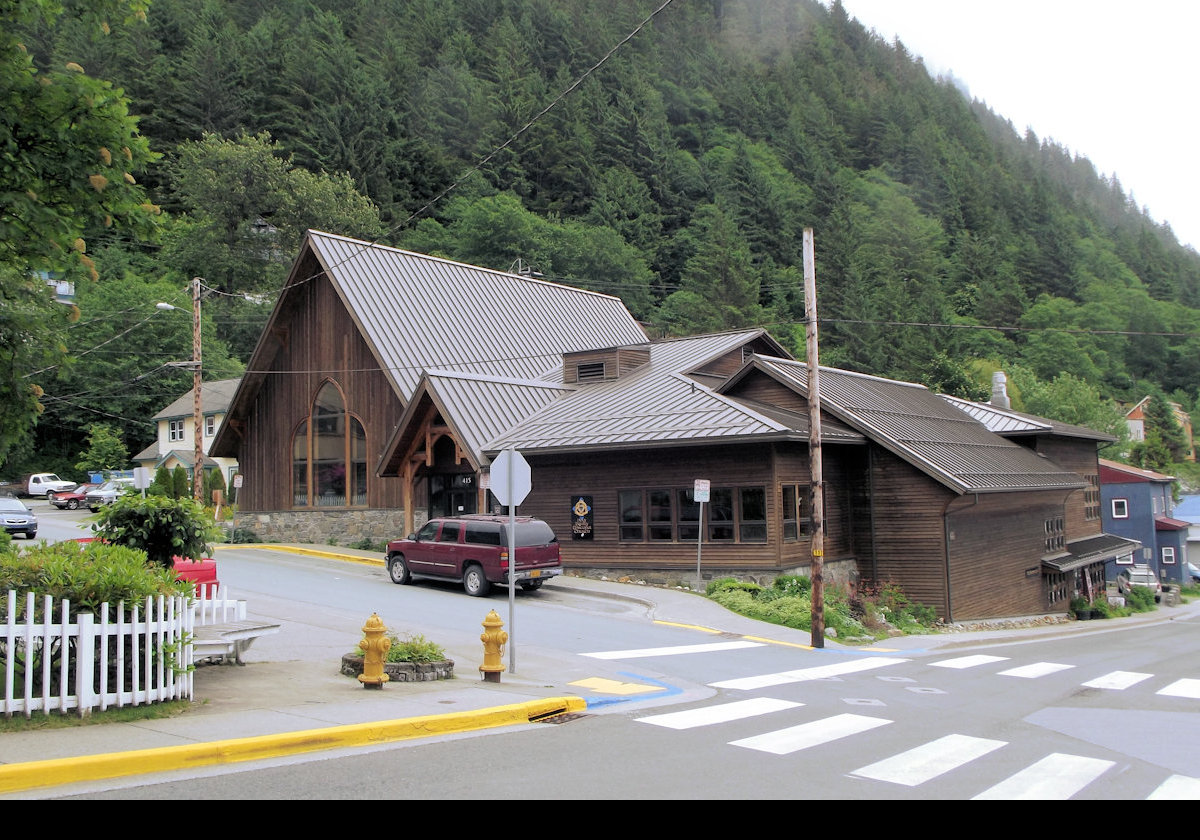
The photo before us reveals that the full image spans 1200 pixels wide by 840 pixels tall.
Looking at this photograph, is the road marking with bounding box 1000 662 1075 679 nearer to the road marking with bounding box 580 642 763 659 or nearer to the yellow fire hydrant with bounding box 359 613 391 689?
the road marking with bounding box 580 642 763 659

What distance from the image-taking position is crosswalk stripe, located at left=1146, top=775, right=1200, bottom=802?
24.5 feet

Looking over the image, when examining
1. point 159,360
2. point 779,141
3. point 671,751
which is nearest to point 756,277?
point 779,141

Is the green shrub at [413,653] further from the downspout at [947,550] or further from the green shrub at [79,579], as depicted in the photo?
the downspout at [947,550]

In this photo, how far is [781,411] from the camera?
27.8 meters

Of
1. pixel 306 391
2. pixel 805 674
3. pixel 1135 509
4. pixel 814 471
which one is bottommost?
pixel 805 674

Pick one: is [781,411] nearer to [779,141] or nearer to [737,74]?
[779,141]

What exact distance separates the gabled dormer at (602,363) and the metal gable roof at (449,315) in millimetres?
2451

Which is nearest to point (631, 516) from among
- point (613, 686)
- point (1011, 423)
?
point (613, 686)

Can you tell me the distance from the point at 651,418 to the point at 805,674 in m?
12.8

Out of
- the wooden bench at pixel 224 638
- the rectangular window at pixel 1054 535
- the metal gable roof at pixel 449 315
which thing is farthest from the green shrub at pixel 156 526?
the rectangular window at pixel 1054 535

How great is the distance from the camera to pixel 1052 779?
8086mm

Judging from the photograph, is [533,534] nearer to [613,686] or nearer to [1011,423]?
[613,686]

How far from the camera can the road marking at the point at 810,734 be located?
361 inches

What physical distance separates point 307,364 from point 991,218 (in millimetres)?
105226
